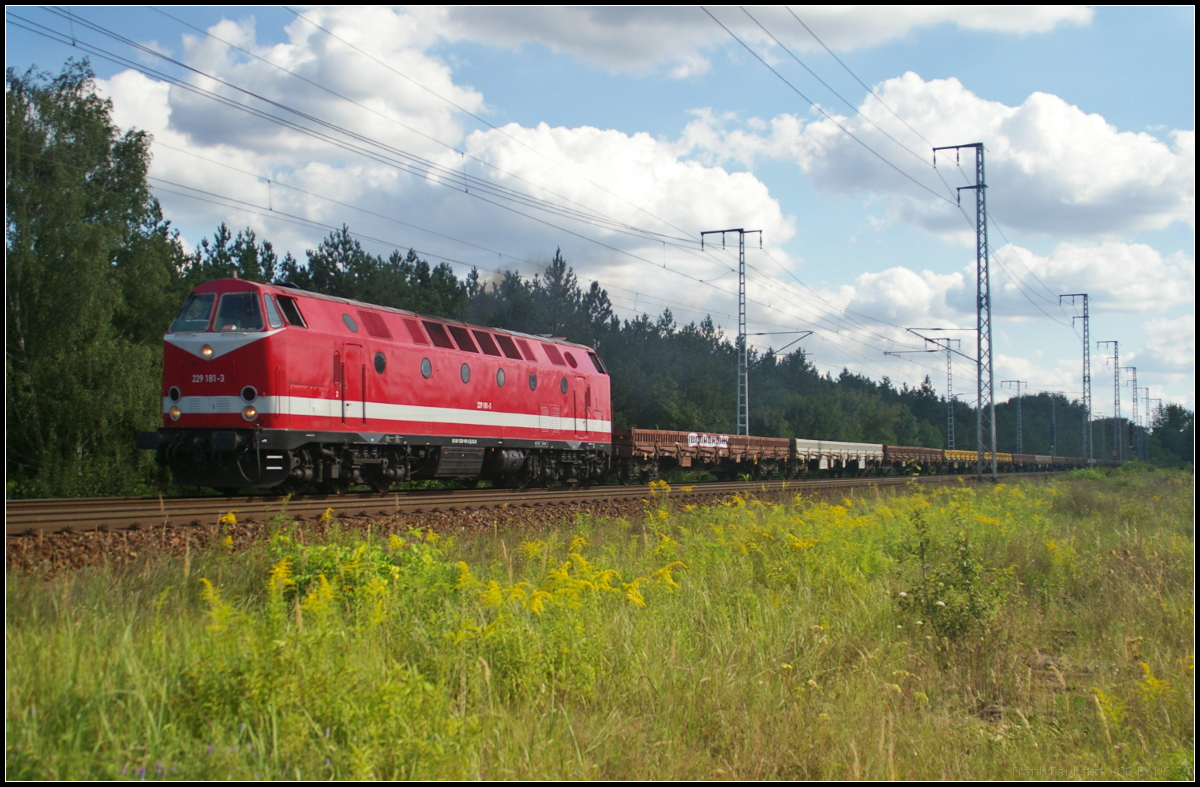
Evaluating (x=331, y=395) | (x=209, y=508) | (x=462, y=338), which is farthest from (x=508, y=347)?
(x=209, y=508)

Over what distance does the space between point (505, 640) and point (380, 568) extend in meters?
2.24

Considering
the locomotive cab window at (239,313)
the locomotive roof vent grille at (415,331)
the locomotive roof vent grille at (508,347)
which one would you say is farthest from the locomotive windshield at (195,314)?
the locomotive roof vent grille at (508,347)

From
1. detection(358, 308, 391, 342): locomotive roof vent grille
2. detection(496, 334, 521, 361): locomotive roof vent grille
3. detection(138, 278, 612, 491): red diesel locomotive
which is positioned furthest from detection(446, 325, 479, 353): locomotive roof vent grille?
detection(358, 308, 391, 342): locomotive roof vent grille

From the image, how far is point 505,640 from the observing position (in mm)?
5723

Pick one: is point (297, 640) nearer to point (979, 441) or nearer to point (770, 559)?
point (770, 559)

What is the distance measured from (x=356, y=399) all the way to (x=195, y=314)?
327 centimetres

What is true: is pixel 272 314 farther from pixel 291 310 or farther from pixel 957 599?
pixel 957 599

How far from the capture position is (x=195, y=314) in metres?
15.2

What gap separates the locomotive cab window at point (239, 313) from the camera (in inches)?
575

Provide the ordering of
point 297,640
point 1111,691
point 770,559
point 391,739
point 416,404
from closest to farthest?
point 391,739, point 297,640, point 1111,691, point 770,559, point 416,404

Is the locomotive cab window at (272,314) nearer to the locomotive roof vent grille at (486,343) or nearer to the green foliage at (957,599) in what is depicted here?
the locomotive roof vent grille at (486,343)

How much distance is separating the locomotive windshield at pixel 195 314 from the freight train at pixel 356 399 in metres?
0.03

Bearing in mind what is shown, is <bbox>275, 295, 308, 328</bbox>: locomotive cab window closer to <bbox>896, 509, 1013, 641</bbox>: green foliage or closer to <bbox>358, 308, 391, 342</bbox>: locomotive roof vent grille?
<bbox>358, 308, 391, 342</bbox>: locomotive roof vent grille

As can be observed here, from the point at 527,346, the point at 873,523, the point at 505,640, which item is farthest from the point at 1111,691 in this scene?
the point at 527,346
